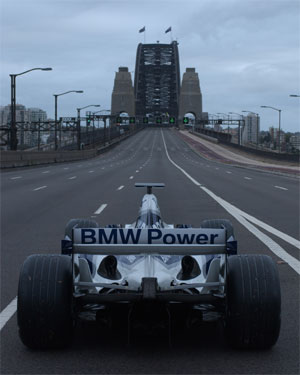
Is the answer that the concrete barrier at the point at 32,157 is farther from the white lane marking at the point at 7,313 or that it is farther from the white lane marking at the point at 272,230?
the white lane marking at the point at 7,313

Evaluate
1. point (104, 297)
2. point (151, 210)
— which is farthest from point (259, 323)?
point (151, 210)

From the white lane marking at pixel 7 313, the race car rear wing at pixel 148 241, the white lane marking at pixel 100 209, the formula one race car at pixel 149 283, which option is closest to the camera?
the formula one race car at pixel 149 283

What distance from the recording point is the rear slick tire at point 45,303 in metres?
4.95


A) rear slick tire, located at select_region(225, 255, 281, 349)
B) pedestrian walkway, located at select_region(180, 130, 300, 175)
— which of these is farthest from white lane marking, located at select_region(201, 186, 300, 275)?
pedestrian walkway, located at select_region(180, 130, 300, 175)

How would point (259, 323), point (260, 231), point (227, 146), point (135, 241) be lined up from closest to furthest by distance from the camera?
point (259, 323) < point (135, 241) < point (260, 231) < point (227, 146)

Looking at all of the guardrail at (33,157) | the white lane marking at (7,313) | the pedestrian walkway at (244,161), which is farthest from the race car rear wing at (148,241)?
the guardrail at (33,157)

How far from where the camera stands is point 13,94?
4809cm

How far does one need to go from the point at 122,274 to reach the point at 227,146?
11577 centimetres

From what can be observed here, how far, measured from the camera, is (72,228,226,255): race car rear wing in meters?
5.15

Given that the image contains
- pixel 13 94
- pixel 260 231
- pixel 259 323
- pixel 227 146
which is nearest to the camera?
pixel 259 323

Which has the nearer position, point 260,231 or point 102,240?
point 102,240

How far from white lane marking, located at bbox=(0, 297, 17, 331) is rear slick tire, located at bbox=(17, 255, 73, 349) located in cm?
112

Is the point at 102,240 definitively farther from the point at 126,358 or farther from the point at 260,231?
the point at 260,231

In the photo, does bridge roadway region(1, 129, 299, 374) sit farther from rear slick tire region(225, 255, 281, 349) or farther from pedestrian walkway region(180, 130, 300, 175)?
pedestrian walkway region(180, 130, 300, 175)
